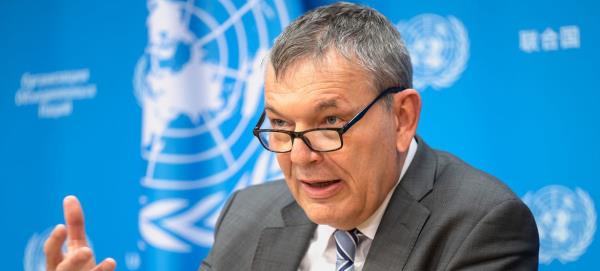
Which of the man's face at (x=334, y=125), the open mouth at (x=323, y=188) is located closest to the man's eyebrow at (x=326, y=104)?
the man's face at (x=334, y=125)

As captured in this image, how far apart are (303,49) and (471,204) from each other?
2.30 ft

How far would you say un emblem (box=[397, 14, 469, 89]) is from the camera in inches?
129

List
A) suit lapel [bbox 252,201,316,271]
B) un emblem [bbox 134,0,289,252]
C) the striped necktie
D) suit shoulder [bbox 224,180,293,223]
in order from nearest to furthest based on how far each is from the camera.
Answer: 1. the striped necktie
2. suit lapel [bbox 252,201,316,271]
3. suit shoulder [bbox 224,180,293,223]
4. un emblem [bbox 134,0,289,252]

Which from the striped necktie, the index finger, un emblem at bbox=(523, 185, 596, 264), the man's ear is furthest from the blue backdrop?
the index finger

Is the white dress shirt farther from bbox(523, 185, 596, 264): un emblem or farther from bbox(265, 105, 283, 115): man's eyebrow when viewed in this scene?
bbox(523, 185, 596, 264): un emblem

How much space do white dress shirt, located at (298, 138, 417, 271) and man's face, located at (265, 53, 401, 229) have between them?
8cm

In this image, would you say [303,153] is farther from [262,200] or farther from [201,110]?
[201,110]

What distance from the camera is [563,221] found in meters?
3.06

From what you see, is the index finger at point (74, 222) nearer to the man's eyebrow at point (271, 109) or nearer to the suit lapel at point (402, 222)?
the man's eyebrow at point (271, 109)

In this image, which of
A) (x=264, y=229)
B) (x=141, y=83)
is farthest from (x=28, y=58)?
(x=264, y=229)

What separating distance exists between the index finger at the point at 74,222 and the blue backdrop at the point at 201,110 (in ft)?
4.70

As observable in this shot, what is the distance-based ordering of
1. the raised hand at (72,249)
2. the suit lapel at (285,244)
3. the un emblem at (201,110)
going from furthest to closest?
the un emblem at (201,110) < the suit lapel at (285,244) < the raised hand at (72,249)

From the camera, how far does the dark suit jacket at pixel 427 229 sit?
2.22m

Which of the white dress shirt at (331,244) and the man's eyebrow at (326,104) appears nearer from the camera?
the man's eyebrow at (326,104)
